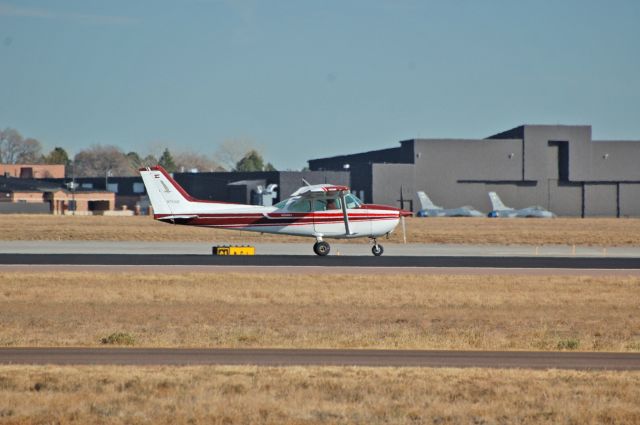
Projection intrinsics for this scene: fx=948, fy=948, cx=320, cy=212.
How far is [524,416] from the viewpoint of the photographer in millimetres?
12180

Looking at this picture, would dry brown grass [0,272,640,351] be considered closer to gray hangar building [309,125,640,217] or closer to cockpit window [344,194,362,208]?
cockpit window [344,194,362,208]

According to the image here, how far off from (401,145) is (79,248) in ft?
264

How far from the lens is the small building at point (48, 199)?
121375mm

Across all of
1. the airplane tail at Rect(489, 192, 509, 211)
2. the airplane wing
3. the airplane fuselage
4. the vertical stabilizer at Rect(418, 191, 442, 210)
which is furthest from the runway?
the airplane tail at Rect(489, 192, 509, 211)

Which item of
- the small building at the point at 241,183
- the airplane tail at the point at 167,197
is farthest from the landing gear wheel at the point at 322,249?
the small building at the point at 241,183

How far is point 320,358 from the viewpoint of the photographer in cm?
1641

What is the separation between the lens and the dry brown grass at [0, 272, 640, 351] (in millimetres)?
19312

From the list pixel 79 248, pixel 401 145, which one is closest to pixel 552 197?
pixel 401 145

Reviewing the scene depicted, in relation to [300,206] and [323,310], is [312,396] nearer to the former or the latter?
[323,310]

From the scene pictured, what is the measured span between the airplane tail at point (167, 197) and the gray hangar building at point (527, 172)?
7630cm

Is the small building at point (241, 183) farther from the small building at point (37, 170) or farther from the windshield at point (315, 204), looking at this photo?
the small building at point (37, 170)

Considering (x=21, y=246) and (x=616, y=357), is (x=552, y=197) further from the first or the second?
(x=616, y=357)

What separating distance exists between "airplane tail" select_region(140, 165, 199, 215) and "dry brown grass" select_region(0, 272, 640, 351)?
8990 mm

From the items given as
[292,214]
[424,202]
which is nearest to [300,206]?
[292,214]
